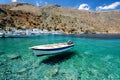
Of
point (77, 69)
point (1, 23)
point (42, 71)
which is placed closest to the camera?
point (42, 71)

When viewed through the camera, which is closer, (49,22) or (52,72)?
(52,72)

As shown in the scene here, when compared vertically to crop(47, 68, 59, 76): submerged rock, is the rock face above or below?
above

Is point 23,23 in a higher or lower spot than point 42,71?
higher

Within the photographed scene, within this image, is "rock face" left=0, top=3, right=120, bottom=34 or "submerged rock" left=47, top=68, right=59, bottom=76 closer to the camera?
"submerged rock" left=47, top=68, right=59, bottom=76

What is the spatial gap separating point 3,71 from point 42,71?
13.9ft

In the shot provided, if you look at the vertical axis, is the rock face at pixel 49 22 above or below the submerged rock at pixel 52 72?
above

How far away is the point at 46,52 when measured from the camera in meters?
18.5

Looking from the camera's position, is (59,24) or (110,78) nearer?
(110,78)

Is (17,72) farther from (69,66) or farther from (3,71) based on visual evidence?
(69,66)

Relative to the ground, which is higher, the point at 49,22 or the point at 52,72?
the point at 49,22

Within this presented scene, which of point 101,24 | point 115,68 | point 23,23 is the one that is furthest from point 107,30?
point 115,68

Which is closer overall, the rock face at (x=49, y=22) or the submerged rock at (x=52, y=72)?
the submerged rock at (x=52, y=72)

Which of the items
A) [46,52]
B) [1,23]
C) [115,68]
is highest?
[1,23]

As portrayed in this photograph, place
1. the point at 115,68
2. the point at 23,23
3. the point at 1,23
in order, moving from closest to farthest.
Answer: the point at 115,68
the point at 1,23
the point at 23,23
